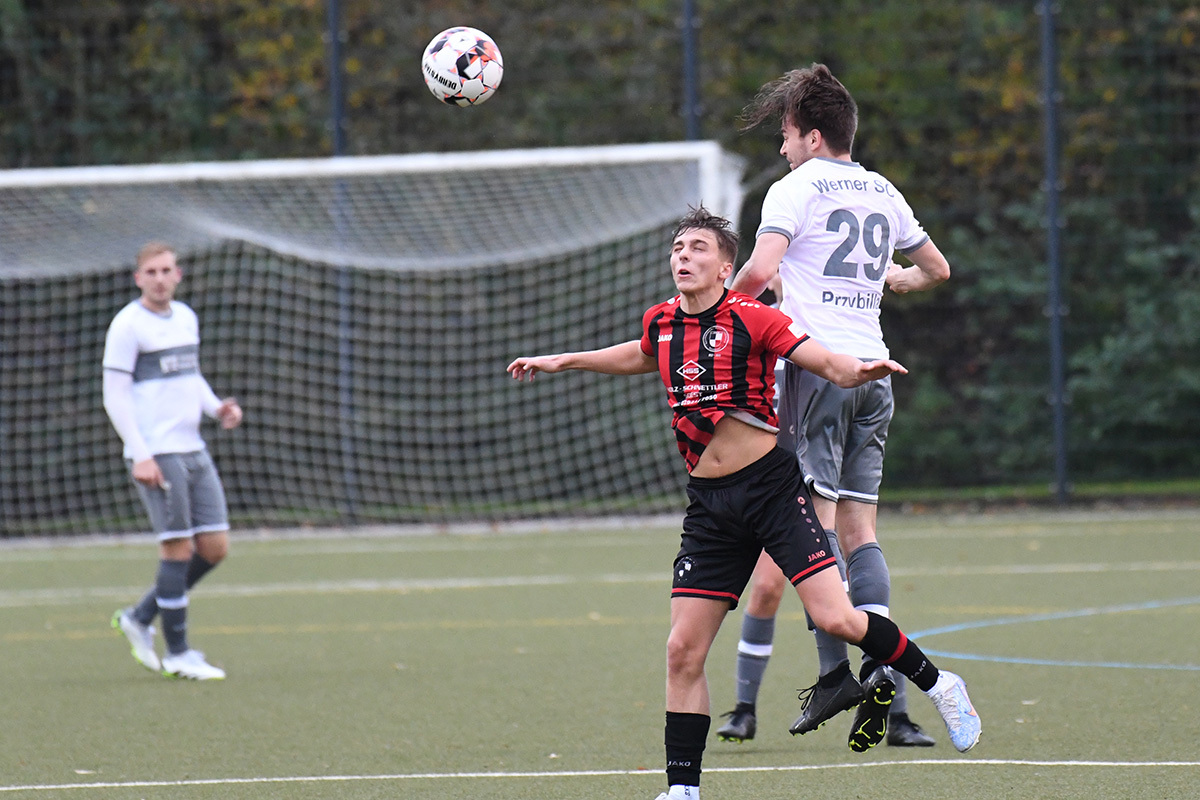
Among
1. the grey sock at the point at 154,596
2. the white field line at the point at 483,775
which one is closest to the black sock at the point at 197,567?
the grey sock at the point at 154,596

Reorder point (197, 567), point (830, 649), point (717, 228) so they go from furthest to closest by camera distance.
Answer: point (197, 567) < point (830, 649) < point (717, 228)

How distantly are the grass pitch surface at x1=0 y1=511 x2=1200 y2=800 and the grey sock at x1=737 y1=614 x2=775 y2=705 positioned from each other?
22 cm

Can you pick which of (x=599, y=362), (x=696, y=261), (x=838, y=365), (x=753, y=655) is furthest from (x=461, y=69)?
(x=838, y=365)

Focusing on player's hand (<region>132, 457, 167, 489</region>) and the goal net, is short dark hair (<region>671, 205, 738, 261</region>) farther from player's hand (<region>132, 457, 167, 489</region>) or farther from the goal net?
the goal net

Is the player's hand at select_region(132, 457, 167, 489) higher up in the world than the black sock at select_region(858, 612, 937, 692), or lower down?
higher up

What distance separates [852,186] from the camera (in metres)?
5.34

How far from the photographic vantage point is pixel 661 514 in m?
13.8

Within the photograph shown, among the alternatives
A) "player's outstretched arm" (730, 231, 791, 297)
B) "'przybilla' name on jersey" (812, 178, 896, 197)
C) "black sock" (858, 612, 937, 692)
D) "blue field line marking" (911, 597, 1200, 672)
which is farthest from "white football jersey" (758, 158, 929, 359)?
"blue field line marking" (911, 597, 1200, 672)

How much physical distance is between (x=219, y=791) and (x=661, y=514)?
8.85 meters

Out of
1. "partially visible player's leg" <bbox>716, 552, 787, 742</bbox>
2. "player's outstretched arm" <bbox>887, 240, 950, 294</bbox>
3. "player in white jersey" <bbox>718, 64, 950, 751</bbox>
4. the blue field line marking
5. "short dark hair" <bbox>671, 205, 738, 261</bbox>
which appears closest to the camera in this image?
"short dark hair" <bbox>671, 205, 738, 261</bbox>

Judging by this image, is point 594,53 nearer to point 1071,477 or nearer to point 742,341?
point 1071,477

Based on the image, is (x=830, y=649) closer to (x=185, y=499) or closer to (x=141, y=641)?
(x=185, y=499)

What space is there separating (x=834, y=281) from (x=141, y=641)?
411 cm

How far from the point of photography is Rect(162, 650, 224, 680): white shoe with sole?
7496 millimetres
